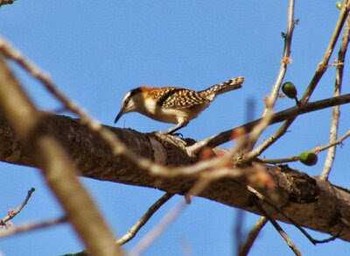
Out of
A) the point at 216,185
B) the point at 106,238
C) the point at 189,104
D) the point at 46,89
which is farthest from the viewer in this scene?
the point at 189,104

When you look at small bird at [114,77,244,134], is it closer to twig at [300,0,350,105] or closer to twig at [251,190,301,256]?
twig at [251,190,301,256]

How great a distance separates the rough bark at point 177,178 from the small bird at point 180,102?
A: 10.6 feet

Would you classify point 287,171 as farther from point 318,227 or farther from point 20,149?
point 20,149

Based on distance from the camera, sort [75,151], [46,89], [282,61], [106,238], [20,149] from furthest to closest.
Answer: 1. [282,61]
2. [75,151]
3. [20,149]
4. [46,89]
5. [106,238]

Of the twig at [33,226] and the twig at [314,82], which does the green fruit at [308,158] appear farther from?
the twig at [33,226]

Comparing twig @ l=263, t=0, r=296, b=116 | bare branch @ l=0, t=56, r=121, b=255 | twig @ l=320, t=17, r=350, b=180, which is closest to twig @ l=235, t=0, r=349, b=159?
twig @ l=263, t=0, r=296, b=116

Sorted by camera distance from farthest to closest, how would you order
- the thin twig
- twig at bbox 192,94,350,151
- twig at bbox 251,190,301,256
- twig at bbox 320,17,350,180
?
twig at bbox 320,17,350,180, twig at bbox 251,190,301,256, twig at bbox 192,94,350,151, the thin twig

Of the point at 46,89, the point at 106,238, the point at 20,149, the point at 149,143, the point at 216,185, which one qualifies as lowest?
the point at 216,185

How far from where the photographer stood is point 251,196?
170 inches

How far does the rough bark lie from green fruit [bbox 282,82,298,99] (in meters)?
0.50

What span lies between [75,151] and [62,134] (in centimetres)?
10

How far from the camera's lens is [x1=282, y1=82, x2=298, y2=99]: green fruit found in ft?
12.1

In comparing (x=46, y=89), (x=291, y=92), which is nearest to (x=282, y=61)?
(x=291, y=92)

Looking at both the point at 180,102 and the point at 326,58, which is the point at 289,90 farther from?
the point at 180,102
